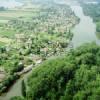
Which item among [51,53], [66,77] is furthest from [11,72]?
[51,53]

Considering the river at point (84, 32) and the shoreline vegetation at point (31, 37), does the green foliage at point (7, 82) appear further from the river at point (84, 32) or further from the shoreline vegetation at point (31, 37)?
the river at point (84, 32)

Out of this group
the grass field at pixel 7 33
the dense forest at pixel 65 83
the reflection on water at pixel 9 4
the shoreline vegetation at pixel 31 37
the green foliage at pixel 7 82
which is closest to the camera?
the dense forest at pixel 65 83

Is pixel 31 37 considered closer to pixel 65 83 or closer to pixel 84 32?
pixel 84 32

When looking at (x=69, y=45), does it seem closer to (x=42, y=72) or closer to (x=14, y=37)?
(x=14, y=37)

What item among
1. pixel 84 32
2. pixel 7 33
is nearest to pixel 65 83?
pixel 7 33

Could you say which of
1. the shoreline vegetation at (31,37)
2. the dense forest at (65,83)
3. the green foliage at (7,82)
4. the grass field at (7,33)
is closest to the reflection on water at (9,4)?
the shoreline vegetation at (31,37)

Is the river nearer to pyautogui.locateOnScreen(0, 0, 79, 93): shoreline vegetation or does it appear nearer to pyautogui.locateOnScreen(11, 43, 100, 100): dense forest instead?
pyautogui.locateOnScreen(0, 0, 79, 93): shoreline vegetation
